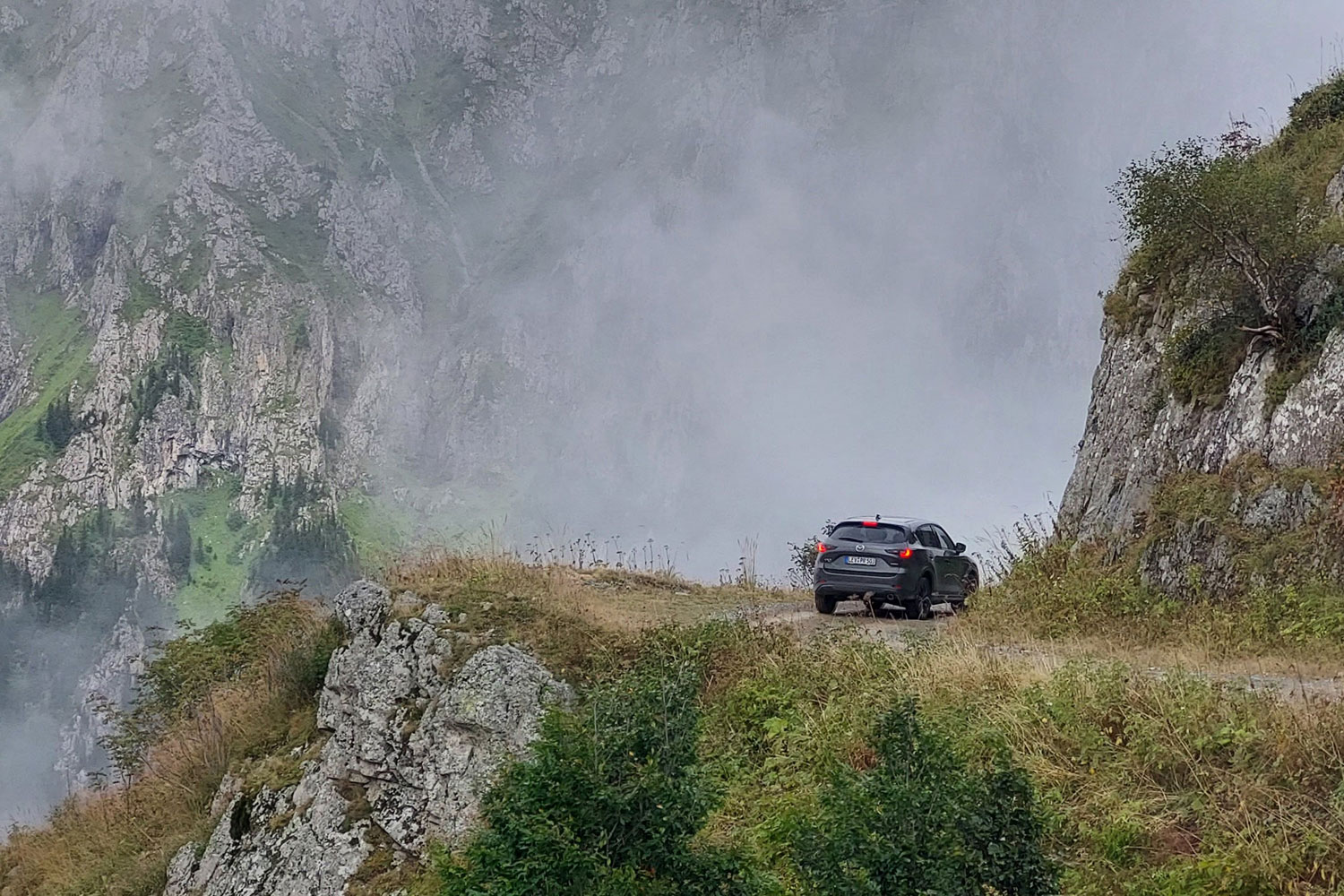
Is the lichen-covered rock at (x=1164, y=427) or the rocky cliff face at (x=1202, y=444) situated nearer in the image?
the rocky cliff face at (x=1202, y=444)

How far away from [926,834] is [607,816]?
5.88 ft

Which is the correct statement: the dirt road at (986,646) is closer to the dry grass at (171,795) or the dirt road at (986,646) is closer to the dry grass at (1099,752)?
the dry grass at (1099,752)

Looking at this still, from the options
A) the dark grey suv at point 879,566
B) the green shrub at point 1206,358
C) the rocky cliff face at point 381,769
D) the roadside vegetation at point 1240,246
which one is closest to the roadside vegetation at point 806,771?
the rocky cliff face at point 381,769

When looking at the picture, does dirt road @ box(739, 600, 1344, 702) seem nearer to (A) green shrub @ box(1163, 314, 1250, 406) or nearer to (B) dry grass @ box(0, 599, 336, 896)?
(A) green shrub @ box(1163, 314, 1250, 406)

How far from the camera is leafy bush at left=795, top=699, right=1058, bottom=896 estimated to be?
5.78m

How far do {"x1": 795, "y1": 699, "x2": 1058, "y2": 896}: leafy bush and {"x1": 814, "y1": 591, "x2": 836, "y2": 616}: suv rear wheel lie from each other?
1300 cm

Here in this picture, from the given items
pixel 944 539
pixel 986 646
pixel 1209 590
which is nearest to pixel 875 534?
pixel 944 539

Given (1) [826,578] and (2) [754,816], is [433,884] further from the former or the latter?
(1) [826,578]

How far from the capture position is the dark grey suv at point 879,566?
1911 centimetres

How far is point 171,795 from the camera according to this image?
623 inches

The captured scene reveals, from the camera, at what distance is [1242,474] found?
52.1ft

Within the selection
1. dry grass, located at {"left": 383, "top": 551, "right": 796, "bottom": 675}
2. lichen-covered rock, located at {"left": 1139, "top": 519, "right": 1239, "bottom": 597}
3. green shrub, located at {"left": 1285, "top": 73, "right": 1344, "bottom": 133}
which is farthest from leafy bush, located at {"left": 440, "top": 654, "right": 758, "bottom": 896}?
green shrub, located at {"left": 1285, "top": 73, "right": 1344, "bottom": 133}

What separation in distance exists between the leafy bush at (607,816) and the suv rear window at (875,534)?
1339 centimetres

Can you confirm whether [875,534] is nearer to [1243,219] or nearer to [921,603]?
[921,603]
